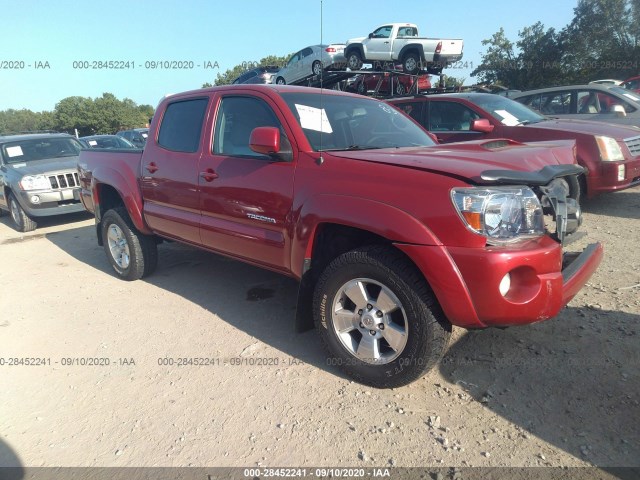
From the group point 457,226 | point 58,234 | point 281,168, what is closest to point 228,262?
point 281,168

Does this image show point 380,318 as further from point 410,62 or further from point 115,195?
point 410,62

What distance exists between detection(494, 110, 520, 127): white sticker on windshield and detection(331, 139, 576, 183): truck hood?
11.4ft

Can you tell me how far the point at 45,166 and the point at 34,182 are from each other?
1.55 feet

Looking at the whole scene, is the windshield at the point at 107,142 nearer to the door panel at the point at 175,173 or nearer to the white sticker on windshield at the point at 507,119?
the door panel at the point at 175,173

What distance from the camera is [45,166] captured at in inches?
340

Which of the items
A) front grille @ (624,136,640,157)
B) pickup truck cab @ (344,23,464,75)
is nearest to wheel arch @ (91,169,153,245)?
front grille @ (624,136,640,157)

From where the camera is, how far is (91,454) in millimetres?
2482

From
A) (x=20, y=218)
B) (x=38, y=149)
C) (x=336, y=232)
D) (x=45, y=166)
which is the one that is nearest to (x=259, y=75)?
(x=38, y=149)

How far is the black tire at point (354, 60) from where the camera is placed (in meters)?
13.5

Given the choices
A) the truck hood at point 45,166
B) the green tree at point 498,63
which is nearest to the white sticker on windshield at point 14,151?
the truck hood at point 45,166

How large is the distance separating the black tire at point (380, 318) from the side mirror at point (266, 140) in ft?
2.73

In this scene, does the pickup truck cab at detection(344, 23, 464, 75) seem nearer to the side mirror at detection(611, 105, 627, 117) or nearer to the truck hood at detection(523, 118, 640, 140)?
the side mirror at detection(611, 105, 627, 117)

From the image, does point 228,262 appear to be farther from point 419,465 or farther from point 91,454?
point 419,465

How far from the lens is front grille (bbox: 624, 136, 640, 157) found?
20.4ft
